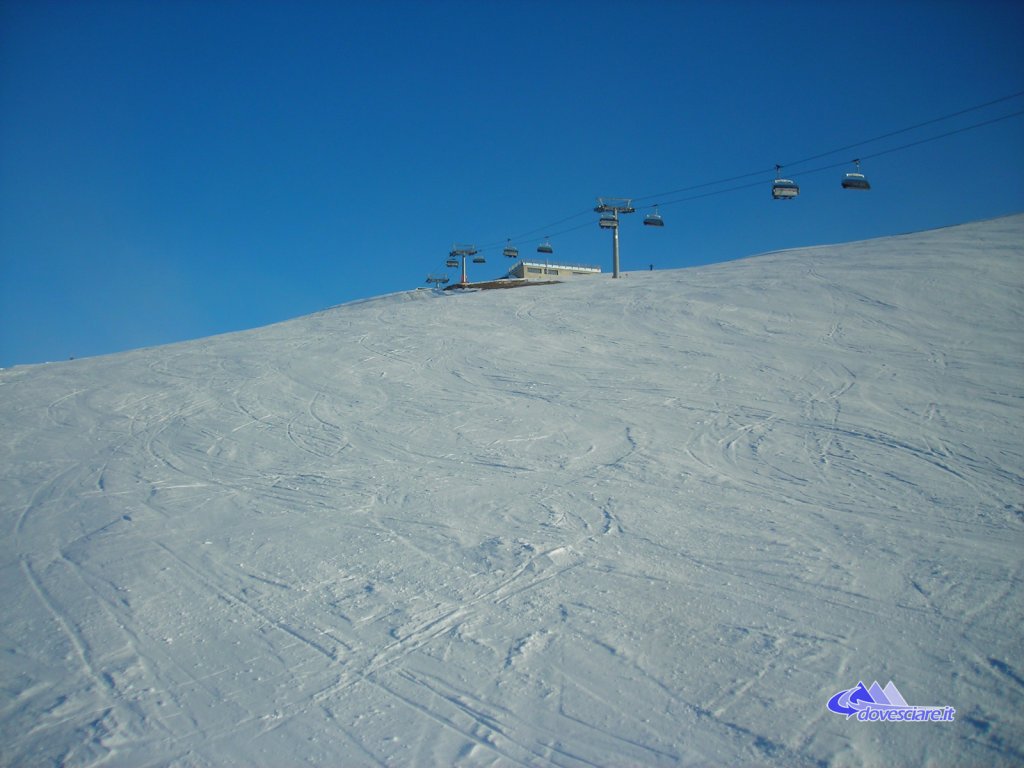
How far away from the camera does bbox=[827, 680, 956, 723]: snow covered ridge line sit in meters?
3.39

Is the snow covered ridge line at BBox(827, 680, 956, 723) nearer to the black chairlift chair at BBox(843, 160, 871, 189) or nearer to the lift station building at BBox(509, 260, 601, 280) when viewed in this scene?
the black chairlift chair at BBox(843, 160, 871, 189)

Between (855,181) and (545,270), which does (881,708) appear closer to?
(855,181)

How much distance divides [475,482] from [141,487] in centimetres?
380

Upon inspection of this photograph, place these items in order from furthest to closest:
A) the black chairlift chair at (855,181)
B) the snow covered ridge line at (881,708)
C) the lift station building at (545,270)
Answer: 1. the lift station building at (545,270)
2. the black chairlift chair at (855,181)
3. the snow covered ridge line at (881,708)

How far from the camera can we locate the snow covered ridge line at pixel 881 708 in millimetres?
3389

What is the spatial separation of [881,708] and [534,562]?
2460 mm

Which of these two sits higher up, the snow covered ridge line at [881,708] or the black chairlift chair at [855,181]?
the black chairlift chair at [855,181]

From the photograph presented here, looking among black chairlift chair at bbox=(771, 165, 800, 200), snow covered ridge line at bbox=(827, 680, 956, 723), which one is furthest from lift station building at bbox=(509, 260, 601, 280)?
snow covered ridge line at bbox=(827, 680, 956, 723)

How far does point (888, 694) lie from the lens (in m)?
3.56

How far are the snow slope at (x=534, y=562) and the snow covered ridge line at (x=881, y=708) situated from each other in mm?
60

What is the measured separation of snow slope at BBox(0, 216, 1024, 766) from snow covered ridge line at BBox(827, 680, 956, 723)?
2.4 inches

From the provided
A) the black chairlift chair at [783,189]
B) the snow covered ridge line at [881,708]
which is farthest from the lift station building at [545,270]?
the snow covered ridge line at [881,708]

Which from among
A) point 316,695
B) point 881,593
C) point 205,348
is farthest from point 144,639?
point 205,348

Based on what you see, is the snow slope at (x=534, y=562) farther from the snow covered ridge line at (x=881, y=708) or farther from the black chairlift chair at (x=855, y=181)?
the black chairlift chair at (x=855, y=181)
